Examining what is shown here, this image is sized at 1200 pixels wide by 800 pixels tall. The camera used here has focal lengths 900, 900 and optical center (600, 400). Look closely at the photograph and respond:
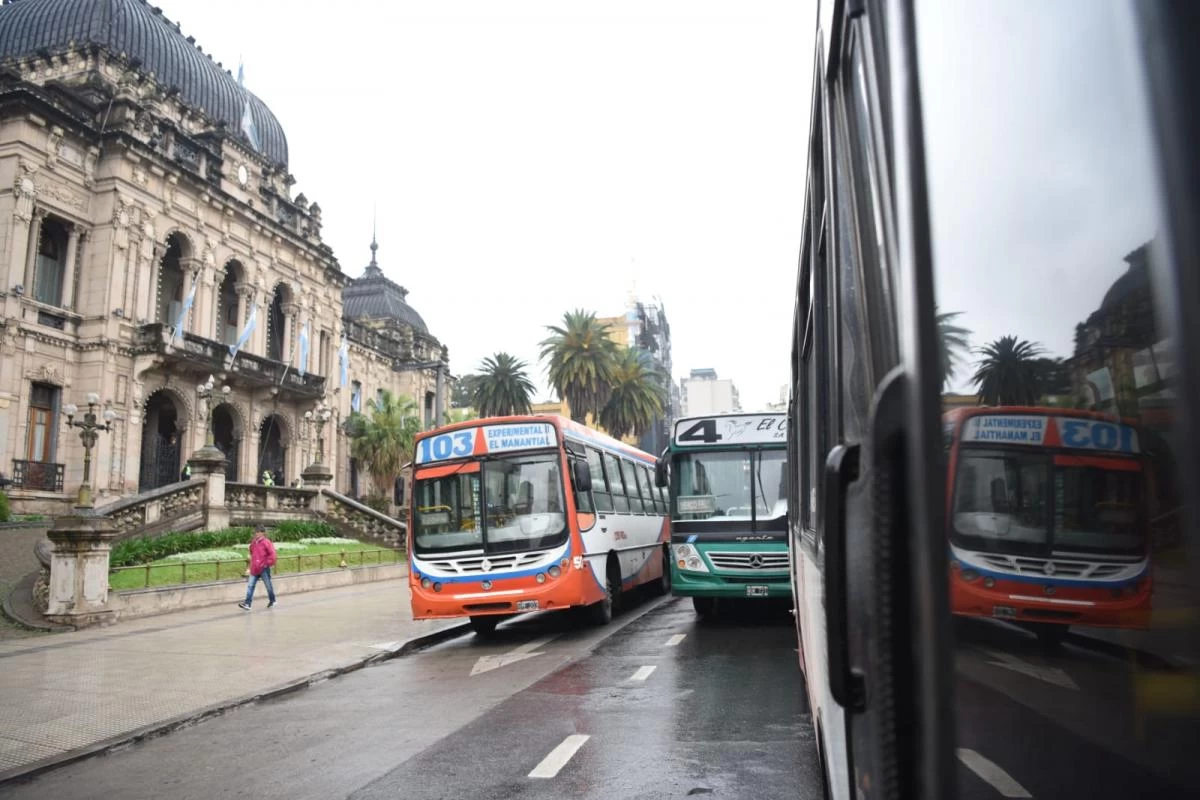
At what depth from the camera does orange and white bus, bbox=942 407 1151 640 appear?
3.49 ft

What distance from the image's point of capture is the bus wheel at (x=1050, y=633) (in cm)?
123

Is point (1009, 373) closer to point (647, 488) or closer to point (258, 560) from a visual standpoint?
point (258, 560)

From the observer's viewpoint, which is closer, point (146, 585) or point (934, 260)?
point (934, 260)

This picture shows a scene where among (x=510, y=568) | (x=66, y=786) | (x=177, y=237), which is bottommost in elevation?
(x=66, y=786)

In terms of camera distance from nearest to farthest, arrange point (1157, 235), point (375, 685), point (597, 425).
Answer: point (1157, 235) → point (375, 685) → point (597, 425)

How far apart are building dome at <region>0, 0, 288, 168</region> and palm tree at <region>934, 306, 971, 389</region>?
139 feet

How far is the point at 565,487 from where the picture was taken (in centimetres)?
1284

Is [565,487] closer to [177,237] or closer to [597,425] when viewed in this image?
[177,237]

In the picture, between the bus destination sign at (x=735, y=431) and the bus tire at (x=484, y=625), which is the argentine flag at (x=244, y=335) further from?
the bus destination sign at (x=735, y=431)

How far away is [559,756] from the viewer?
613 centimetres

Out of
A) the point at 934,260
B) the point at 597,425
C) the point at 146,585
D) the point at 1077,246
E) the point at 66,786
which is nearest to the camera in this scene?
the point at 1077,246

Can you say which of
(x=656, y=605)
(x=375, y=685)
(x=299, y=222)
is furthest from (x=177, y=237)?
(x=375, y=685)

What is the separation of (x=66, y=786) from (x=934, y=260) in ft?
23.1

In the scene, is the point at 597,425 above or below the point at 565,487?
above
